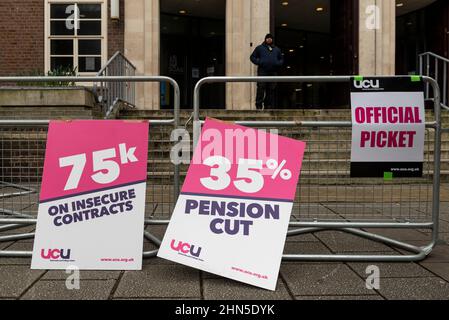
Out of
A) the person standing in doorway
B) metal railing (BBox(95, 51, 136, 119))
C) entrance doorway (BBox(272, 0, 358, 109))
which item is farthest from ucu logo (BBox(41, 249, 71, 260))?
entrance doorway (BBox(272, 0, 358, 109))

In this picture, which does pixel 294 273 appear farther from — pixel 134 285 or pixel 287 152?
pixel 134 285

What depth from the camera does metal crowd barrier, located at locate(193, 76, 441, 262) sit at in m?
4.09

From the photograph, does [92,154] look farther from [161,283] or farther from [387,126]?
[387,126]

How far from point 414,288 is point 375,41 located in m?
11.6

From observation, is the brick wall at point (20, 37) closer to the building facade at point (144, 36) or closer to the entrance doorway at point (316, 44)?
the building facade at point (144, 36)

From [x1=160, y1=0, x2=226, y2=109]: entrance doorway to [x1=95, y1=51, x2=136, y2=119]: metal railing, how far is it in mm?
A: 4212

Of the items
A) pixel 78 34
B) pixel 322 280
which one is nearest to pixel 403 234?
pixel 322 280

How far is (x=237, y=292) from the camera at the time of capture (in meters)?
3.32

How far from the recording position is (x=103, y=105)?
10000 mm

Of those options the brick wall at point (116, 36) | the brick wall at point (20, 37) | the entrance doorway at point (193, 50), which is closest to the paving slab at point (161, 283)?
the brick wall at point (116, 36)

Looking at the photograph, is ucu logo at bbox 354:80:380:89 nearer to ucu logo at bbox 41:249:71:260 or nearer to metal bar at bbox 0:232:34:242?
ucu logo at bbox 41:249:71:260

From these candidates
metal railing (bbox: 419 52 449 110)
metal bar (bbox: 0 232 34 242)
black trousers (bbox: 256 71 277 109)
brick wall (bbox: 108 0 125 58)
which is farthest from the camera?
brick wall (bbox: 108 0 125 58)

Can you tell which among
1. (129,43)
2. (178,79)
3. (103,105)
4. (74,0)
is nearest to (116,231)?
(103,105)

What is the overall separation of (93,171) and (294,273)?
5.84 ft
